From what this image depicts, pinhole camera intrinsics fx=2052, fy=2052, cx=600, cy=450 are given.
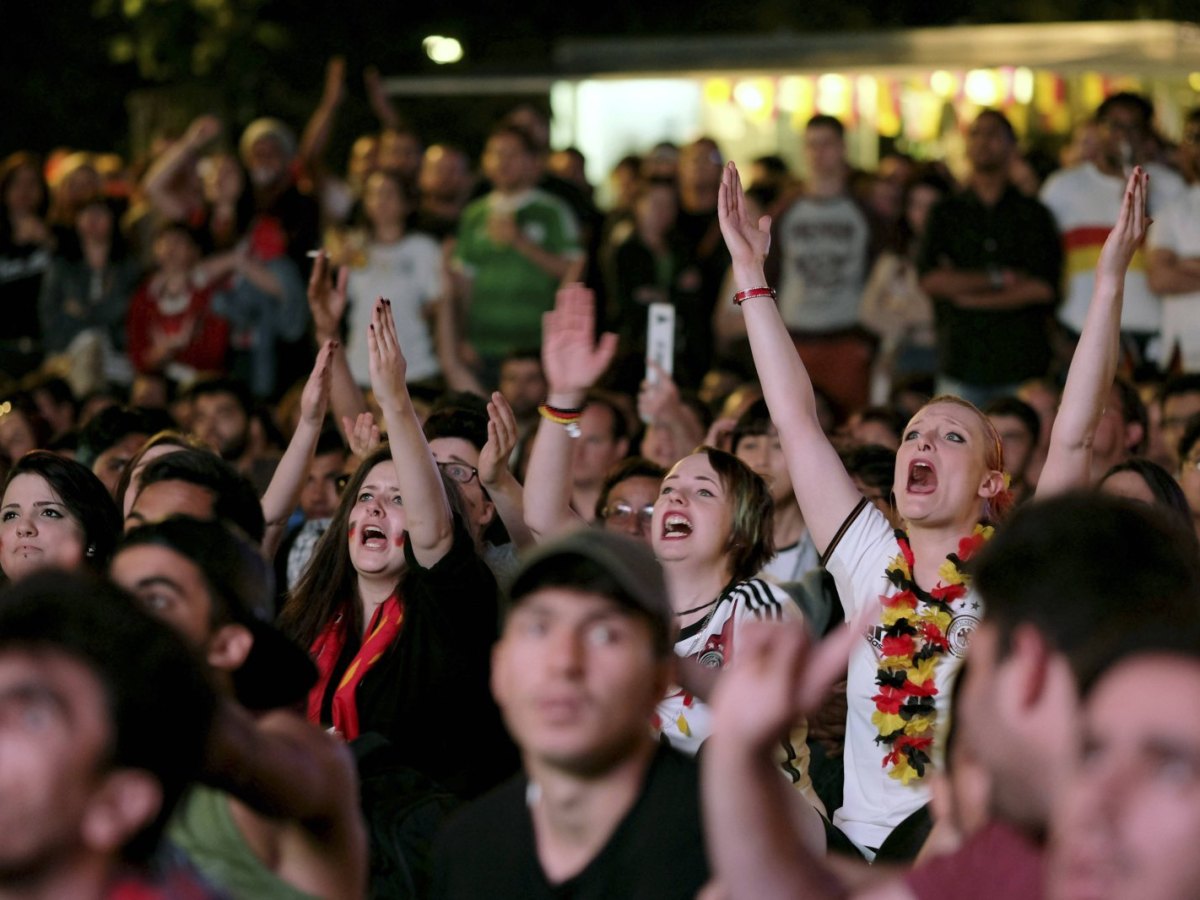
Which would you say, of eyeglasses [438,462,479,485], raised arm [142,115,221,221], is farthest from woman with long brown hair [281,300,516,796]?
raised arm [142,115,221,221]

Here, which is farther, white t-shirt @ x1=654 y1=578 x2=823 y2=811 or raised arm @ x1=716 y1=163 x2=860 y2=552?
white t-shirt @ x1=654 y1=578 x2=823 y2=811

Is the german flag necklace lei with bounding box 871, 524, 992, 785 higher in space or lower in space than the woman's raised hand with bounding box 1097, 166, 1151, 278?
lower

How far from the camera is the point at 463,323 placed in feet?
35.0

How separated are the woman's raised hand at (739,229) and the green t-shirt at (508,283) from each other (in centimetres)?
492

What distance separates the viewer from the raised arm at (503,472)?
19.1ft

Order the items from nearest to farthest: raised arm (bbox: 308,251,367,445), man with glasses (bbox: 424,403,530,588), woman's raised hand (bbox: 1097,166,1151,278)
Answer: woman's raised hand (bbox: 1097,166,1151,278), man with glasses (bbox: 424,403,530,588), raised arm (bbox: 308,251,367,445)

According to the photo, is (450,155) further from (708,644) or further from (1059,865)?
(1059,865)

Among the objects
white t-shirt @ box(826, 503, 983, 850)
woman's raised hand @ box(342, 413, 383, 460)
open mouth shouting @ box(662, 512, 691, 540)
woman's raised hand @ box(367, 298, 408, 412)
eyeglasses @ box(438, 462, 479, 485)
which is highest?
woman's raised hand @ box(367, 298, 408, 412)

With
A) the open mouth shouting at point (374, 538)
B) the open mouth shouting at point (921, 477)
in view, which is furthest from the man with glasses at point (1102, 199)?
the open mouth shouting at point (374, 538)

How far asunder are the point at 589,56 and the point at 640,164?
3.30 metres

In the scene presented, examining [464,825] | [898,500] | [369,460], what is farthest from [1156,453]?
[464,825]

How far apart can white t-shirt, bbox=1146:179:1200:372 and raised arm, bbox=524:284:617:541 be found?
4.58 m

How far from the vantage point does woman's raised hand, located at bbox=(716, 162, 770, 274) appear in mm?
5500

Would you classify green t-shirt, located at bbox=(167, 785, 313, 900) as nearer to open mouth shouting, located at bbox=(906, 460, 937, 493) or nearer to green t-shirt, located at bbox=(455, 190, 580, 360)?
open mouth shouting, located at bbox=(906, 460, 937, 493)
